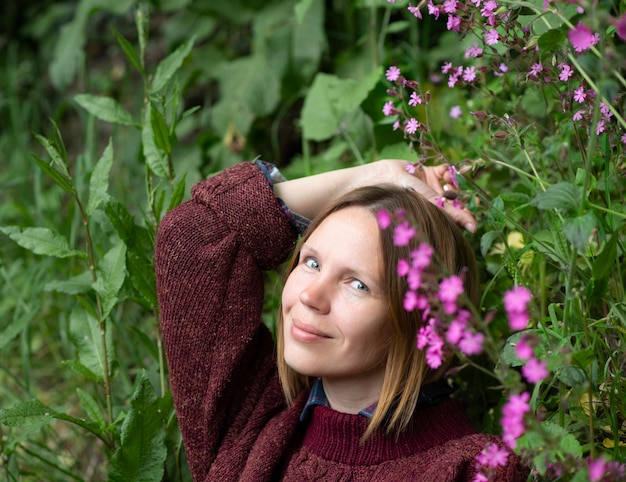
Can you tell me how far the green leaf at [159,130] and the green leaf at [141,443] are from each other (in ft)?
1.60

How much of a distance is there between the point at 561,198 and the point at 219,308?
715 mm

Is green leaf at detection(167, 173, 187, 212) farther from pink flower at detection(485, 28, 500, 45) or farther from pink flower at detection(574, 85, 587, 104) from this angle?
pink flower at detection(574, 85, 587, 104)

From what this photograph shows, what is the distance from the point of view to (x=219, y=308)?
146 centimetres

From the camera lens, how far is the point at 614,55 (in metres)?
0.84

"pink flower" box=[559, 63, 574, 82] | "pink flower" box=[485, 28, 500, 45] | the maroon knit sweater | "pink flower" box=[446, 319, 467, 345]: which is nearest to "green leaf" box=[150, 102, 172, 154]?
the maroon knit sweater

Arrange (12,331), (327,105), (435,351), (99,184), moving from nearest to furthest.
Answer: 1. (435,351)
2. (99,184)
3. (12,331)
4. (327,105)

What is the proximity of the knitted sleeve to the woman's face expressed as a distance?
19cm

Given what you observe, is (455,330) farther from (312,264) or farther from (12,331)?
(12,331)

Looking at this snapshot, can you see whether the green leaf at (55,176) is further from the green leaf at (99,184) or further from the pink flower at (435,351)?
the pink flower at (435,351)

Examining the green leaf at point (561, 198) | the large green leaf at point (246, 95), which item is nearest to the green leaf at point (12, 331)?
the large green leaf at point (246, 95)

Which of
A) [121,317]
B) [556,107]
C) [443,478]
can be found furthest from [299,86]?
[443,478]

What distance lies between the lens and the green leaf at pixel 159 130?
1543 millimetres

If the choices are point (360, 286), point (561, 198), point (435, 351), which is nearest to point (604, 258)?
point (561, 198)

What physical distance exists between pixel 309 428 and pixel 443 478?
0.30 m
